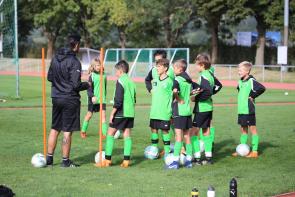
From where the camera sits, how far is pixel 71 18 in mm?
74188

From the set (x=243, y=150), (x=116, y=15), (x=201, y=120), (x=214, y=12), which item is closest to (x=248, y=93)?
(x=243, y=150)

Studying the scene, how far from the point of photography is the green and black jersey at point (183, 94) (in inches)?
428

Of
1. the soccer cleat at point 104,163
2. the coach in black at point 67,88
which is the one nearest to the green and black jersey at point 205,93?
the soccer cleat at point 104,163

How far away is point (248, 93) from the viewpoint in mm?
12383

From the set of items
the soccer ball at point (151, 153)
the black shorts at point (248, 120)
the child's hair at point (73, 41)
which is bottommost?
the soccer ball at point (151, 153)

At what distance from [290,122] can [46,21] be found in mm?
54310

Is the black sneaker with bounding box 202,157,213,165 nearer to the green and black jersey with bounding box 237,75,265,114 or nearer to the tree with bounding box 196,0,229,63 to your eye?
the green and black jersey with bounding box 237,75,265,114

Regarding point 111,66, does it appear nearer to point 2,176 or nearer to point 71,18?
point 71,18

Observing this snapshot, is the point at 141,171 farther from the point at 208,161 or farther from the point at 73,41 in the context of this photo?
the point at 73,41

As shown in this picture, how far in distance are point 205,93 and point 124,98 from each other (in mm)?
1562

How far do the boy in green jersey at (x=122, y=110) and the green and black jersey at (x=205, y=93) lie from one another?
4.30 ft

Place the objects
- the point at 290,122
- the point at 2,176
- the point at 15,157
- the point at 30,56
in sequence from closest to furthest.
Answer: the point at 2,176
the point at 15,157
the point at 290,122
the point at 30,56

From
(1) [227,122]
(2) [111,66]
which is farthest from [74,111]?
(2) [111,66]

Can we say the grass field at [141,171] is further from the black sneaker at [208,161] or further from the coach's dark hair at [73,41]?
the coach's dark hair at [73,41]
